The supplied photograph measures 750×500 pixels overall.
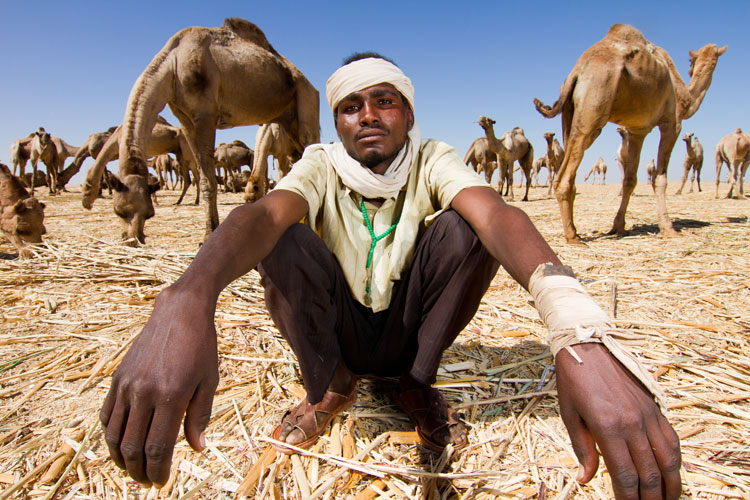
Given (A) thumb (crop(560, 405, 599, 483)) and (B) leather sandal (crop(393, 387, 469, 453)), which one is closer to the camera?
(A) thumb (crop(560, 405, 599, 483))

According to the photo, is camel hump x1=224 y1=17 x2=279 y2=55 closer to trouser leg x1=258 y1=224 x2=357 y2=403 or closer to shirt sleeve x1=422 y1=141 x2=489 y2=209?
shirt sleeve x1=422 y1=141 x2=489 y2=209

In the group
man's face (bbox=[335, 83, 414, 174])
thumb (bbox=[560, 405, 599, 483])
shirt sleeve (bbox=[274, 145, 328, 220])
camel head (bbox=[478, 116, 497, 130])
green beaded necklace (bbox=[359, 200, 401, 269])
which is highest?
camel head (bbox=[478, 116, 497, 130])

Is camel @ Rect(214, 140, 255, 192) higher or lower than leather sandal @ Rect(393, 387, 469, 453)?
higher

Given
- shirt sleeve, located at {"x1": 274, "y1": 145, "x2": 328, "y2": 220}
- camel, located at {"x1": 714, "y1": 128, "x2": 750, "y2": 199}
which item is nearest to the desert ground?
shirt sleeve, located at {"x1": 274, "y1": 145, "x2": 328, "y2": 220}

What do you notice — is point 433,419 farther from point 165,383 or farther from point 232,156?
point 232,156

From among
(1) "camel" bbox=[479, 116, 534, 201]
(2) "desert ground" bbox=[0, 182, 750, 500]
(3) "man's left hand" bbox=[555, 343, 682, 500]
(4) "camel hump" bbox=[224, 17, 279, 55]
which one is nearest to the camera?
(3) "man's left hand" bbox=[555, 343, 682, 500]

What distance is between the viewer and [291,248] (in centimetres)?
133

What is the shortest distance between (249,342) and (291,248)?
1.21 m

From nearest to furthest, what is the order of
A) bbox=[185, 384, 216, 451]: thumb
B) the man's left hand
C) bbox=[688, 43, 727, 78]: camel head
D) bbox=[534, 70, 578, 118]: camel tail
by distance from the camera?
the man's left hand → bbox=[185, 384, 216, 451]: thumb → bbox=[534, 70, 578, 118]: camel tail → bbox=[688, 43, 727, 78]: camel head

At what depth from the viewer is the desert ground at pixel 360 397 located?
132 centimetres

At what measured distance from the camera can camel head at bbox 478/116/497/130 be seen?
39.0 ft

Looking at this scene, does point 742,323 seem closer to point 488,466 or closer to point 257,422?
point 488,466

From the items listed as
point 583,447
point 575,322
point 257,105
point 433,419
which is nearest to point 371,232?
point 433,419

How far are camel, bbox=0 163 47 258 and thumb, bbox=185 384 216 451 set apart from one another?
4842 mm
